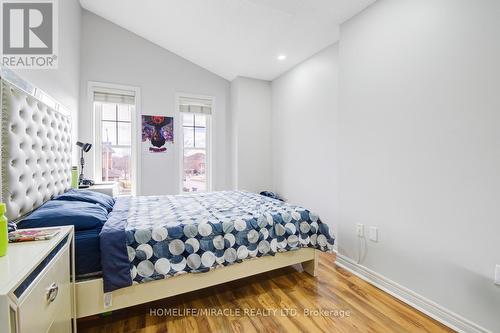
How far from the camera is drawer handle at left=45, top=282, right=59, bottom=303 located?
0.93 m

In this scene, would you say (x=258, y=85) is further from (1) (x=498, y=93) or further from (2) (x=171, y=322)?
(2) (x=171, y=322)

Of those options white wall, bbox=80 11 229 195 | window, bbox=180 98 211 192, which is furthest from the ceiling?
window, bbox=180 98 211 192

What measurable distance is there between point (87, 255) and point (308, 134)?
9.01 ft

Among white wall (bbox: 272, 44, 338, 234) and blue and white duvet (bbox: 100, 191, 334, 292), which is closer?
blue and white duvet (bbox: 100, 191, 334, 292)

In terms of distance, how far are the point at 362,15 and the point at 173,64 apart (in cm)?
283

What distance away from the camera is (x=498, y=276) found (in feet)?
4.49

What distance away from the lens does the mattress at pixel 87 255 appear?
1.41 m

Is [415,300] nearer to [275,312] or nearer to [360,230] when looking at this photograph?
[360,230]

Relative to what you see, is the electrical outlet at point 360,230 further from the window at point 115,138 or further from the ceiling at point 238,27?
the window at point 115,138

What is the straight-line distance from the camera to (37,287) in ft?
2.72

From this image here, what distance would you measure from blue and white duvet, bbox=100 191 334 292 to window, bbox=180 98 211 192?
168cm

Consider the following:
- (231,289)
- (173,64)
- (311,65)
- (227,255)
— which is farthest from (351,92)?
(173,64)

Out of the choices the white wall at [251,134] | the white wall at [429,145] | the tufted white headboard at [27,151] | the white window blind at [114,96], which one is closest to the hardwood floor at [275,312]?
the white wall at [429,145]

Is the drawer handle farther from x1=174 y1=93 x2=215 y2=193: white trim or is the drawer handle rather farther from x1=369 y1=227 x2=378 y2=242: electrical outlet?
x1=174 y1=93 x2=215 y2=193: white trim
